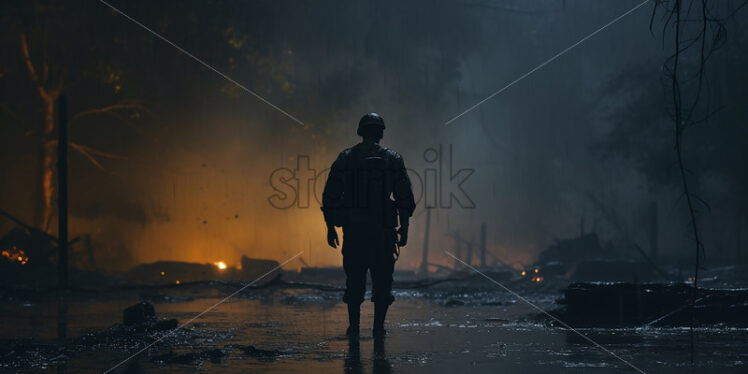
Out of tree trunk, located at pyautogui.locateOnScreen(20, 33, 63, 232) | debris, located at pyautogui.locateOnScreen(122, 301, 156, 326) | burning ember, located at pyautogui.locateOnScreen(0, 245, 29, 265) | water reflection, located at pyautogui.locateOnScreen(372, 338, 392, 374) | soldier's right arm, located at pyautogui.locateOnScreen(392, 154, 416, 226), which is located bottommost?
water reflection, located at pyautogui.locateOnScreen(372, 338, 392, 374)

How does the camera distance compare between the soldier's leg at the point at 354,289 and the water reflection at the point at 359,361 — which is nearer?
the water reflection at the point at 359,361

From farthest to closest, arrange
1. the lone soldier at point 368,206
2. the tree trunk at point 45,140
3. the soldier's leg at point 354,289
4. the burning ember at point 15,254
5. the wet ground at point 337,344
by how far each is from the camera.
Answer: the tree trunk at point 45,140 → the burning ember at point 15,254 → the lone soldier at point 368,206 → the soldier's leg at point 354,289 → the wet ground at point 337,344

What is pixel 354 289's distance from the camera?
8266mm

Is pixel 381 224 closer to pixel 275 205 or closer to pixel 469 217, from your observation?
pixel 275 205

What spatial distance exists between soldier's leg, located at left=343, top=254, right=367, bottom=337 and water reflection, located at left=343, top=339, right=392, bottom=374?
2.91 feet

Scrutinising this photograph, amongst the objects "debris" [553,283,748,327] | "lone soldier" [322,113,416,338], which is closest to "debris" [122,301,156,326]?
"lone soldier" [322,113,416,338]

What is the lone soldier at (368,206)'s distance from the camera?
841 cm

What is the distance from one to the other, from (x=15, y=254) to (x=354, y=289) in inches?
483

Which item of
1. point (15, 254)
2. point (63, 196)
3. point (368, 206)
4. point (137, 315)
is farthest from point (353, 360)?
point (15, 254)

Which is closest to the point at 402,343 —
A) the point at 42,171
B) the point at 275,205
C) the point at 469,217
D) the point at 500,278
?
the point at 500,278

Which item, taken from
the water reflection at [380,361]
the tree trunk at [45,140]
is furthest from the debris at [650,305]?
the tree trunk at [45,140]

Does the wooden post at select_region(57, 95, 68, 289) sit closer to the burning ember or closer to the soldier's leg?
the burning ember

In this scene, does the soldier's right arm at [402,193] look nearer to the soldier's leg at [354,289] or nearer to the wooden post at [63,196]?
the soldier's leg at [354,289]

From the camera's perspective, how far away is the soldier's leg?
806 centimetres
